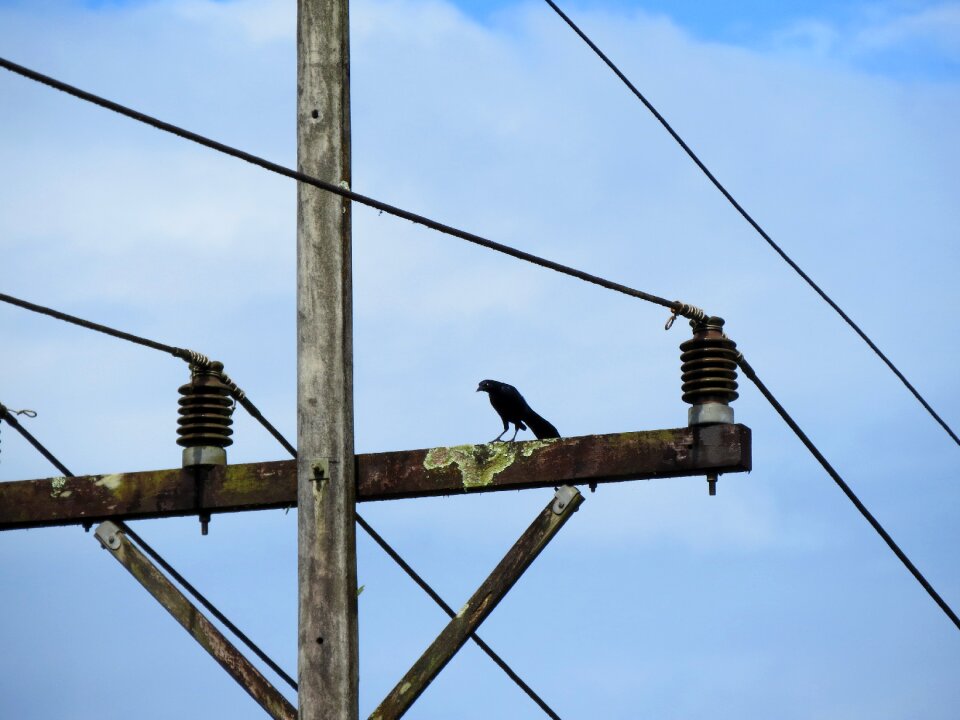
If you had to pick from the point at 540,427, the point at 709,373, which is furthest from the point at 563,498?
the point at 709,373

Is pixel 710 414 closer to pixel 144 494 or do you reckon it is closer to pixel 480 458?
pixel 480 458

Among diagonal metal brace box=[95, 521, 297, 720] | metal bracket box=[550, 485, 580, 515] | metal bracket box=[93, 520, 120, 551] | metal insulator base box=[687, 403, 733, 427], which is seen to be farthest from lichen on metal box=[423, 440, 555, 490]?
metal bracket box=[93, 520, 120, 551]

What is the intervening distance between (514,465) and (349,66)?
198 cm

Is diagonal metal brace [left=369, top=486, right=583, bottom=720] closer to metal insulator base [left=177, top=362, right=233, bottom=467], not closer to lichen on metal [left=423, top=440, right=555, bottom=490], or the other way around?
lichen on metal [left=423, top=440, right=555, bottom=490]

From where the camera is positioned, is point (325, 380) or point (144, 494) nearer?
point (325, 380)

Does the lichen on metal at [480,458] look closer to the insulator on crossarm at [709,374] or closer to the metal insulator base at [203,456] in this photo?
the insulator on crossarm at [709,374]

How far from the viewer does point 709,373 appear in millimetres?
6336

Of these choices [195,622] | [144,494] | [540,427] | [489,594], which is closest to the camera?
[489,594]

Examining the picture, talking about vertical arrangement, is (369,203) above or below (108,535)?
above

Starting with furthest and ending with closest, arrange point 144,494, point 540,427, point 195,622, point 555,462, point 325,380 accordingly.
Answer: point 144,494
point 540,427
point 195,622
point 325,380
point 555,462

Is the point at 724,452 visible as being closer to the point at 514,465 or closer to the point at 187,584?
the point at 514,465

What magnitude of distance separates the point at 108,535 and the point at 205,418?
0.69m

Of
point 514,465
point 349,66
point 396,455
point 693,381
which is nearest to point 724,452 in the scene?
point 693,381

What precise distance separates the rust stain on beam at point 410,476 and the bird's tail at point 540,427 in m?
0.39
